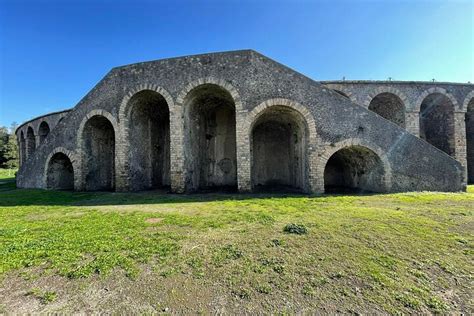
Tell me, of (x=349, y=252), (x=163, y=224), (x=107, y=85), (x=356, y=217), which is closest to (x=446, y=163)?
(x=356, y=217)

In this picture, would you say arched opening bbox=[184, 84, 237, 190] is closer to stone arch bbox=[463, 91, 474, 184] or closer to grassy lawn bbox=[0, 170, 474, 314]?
grassy lawn bbox=[0, 170, 474, 314]

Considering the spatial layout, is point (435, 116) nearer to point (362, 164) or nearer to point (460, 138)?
point (460, 138)

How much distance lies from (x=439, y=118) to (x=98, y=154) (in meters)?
24.2

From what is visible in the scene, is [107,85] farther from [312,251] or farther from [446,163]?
[446,163]

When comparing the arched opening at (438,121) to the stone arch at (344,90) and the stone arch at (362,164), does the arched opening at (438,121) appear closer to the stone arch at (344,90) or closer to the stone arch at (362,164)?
the stone arch at (344,90)

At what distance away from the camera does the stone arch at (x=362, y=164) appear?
34.7ft

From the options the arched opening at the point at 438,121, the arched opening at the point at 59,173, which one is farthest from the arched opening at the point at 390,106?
the arched opening at the point at 59,173

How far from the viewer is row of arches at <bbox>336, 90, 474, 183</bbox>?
15.2 m

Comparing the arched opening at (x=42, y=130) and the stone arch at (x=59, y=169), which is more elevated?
the arched opening at (x=42, y=130)

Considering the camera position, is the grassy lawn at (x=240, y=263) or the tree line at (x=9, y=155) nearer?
the grassy lawn at (x=240, y=263)

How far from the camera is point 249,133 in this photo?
1132cm

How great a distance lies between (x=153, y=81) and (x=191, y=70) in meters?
2.28

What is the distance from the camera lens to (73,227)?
5.55 meters

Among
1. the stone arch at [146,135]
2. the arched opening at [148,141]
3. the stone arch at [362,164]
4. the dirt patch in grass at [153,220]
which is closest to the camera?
the dirt patch in grass at [153,220]
